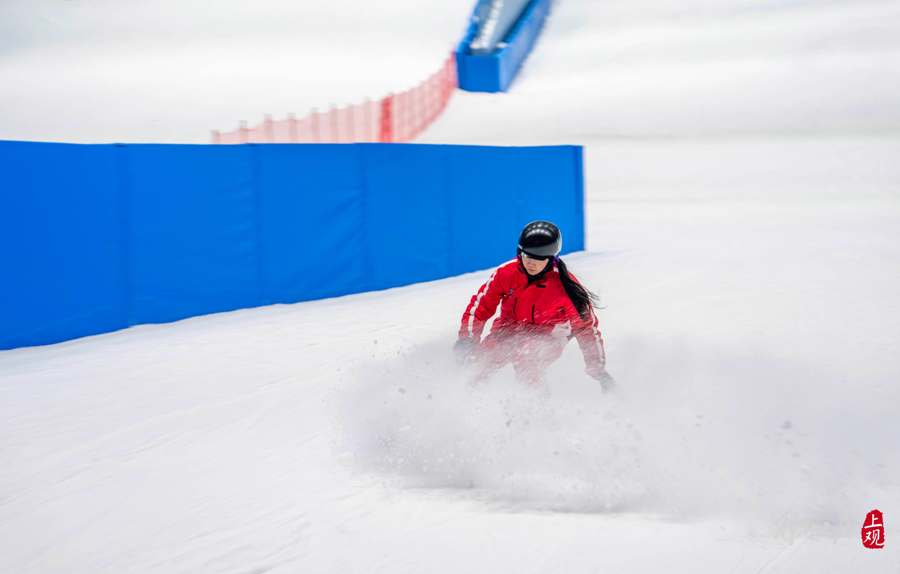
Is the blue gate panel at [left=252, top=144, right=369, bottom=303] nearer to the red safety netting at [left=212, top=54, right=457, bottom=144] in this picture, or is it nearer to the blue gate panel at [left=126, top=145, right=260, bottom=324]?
the blue gate panel at [left=126, top=145, right=260, bottom=324]

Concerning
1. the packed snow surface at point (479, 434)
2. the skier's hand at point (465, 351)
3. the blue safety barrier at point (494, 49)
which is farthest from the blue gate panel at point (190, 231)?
the blue safety barrier at point (494, 49)

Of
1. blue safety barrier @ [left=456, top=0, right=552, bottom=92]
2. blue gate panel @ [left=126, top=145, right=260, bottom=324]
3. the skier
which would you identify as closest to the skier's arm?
the skier

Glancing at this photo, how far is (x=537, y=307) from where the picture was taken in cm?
541

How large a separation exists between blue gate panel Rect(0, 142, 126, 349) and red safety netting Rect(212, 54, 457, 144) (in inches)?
276

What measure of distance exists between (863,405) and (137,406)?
513 centimetres

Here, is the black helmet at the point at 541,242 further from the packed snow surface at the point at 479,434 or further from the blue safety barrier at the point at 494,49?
the blue safety barrier at the point at 494,49

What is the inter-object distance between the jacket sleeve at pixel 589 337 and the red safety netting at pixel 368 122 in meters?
12.1

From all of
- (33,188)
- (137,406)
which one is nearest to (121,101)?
(33,188)

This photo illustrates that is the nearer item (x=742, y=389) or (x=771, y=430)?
(x=771, y=430)

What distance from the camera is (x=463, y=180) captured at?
14.6m

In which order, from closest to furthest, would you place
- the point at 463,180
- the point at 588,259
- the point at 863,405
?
the point at 863,405 < the point at 463,180 < the point at 588,259

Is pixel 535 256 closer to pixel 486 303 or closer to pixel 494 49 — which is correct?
pixel 486 303

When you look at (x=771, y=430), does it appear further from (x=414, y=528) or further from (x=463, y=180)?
(x=463, y=180)

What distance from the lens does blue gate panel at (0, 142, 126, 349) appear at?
8758 millimetres
